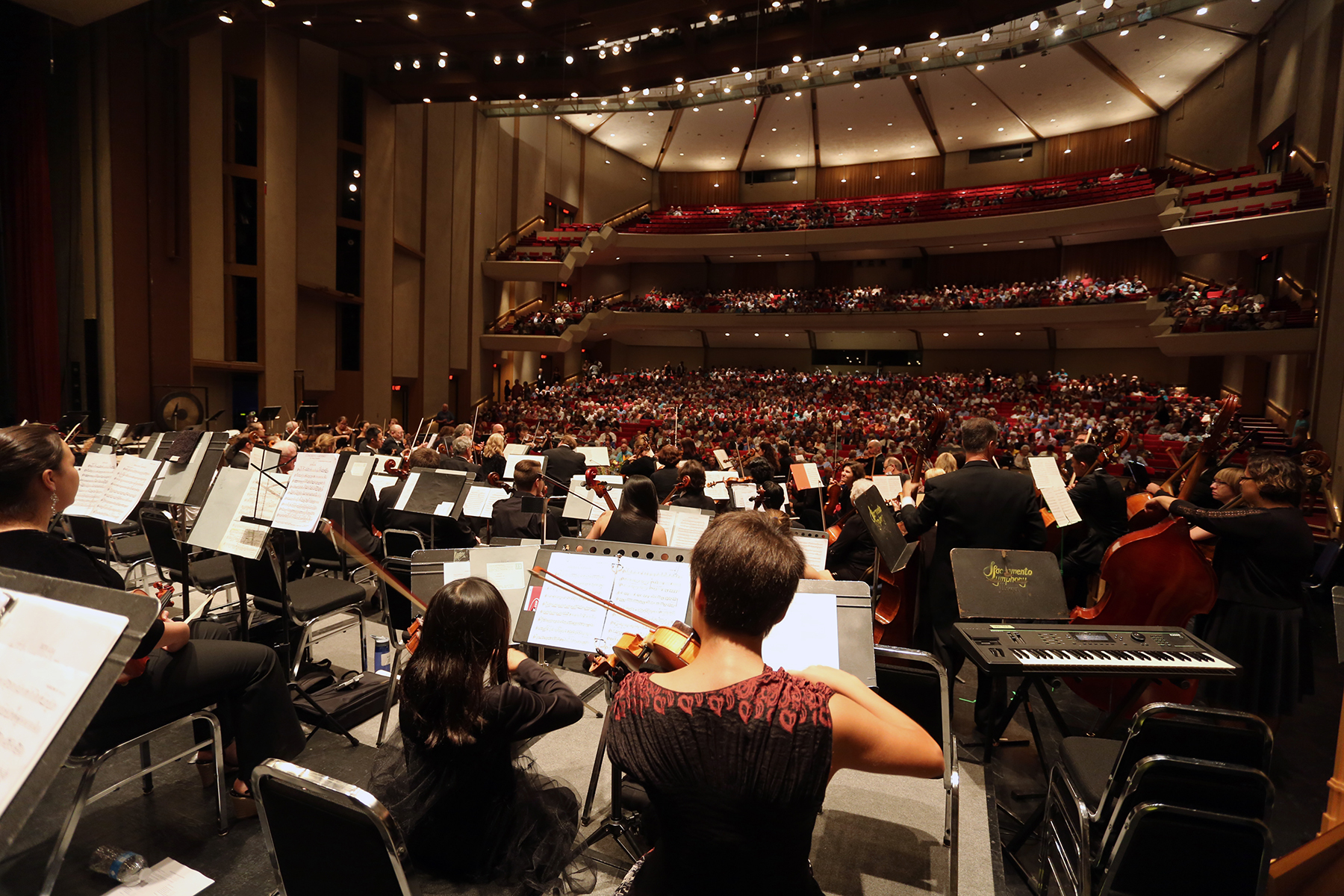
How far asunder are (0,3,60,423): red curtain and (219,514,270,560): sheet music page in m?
12.1

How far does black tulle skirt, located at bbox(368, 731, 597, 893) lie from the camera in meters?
2.10

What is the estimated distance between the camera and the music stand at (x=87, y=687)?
0.98 m

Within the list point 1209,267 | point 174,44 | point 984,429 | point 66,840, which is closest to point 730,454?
point 984,429

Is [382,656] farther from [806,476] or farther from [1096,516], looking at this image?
[1096,516]

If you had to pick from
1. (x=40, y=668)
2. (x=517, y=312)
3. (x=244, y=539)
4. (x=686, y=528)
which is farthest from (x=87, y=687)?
(x=517, y=312)

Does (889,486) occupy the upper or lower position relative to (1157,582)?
upper

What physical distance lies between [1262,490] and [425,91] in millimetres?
18916

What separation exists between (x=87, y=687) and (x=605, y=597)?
1825 millimetres

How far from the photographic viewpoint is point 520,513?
539 cm

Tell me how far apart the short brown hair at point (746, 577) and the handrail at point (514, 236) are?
2214 centimetres

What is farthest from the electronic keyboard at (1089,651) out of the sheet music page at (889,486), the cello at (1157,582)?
the sheet music page at (889,486)

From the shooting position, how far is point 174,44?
1293 centimetres

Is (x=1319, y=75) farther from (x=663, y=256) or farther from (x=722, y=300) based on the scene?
(x=663, y=256)

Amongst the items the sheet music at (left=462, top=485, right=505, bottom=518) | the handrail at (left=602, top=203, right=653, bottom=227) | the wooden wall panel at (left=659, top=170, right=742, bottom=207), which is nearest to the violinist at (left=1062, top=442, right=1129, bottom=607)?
the sheet music at (left=462, top=485, right=505, bottom=518)
